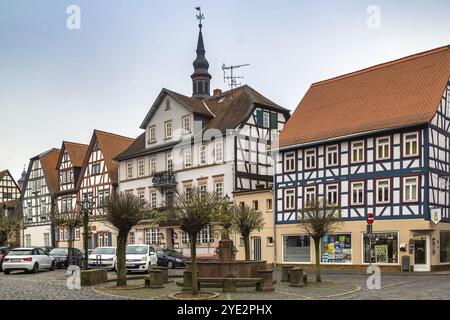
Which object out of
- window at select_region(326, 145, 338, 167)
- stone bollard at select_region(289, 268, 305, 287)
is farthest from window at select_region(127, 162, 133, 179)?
stone bollard at select_region(289, 268, 305, 287)

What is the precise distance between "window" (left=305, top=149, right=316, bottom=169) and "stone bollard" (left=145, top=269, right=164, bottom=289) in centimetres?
1935

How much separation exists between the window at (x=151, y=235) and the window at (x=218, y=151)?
9570 millimetres

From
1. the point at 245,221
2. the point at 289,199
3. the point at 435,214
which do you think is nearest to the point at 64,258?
the point at 245,221

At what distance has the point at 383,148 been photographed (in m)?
35.3

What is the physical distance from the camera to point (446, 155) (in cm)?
3578

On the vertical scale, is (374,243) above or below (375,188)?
below

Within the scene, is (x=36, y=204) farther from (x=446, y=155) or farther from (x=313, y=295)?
(x=313, y=295)

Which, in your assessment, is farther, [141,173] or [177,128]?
[141,173]

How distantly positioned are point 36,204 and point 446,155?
162 ft

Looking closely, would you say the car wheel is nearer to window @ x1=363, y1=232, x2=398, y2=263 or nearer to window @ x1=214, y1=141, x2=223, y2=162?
window @ x1=214, y1=141, x2=223, y2=162

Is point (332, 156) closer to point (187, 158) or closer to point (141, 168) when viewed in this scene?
point (187, 158)

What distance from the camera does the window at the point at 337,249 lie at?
36.8 metres

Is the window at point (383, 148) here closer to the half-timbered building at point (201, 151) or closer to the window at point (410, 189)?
the window at point (410, 189)
